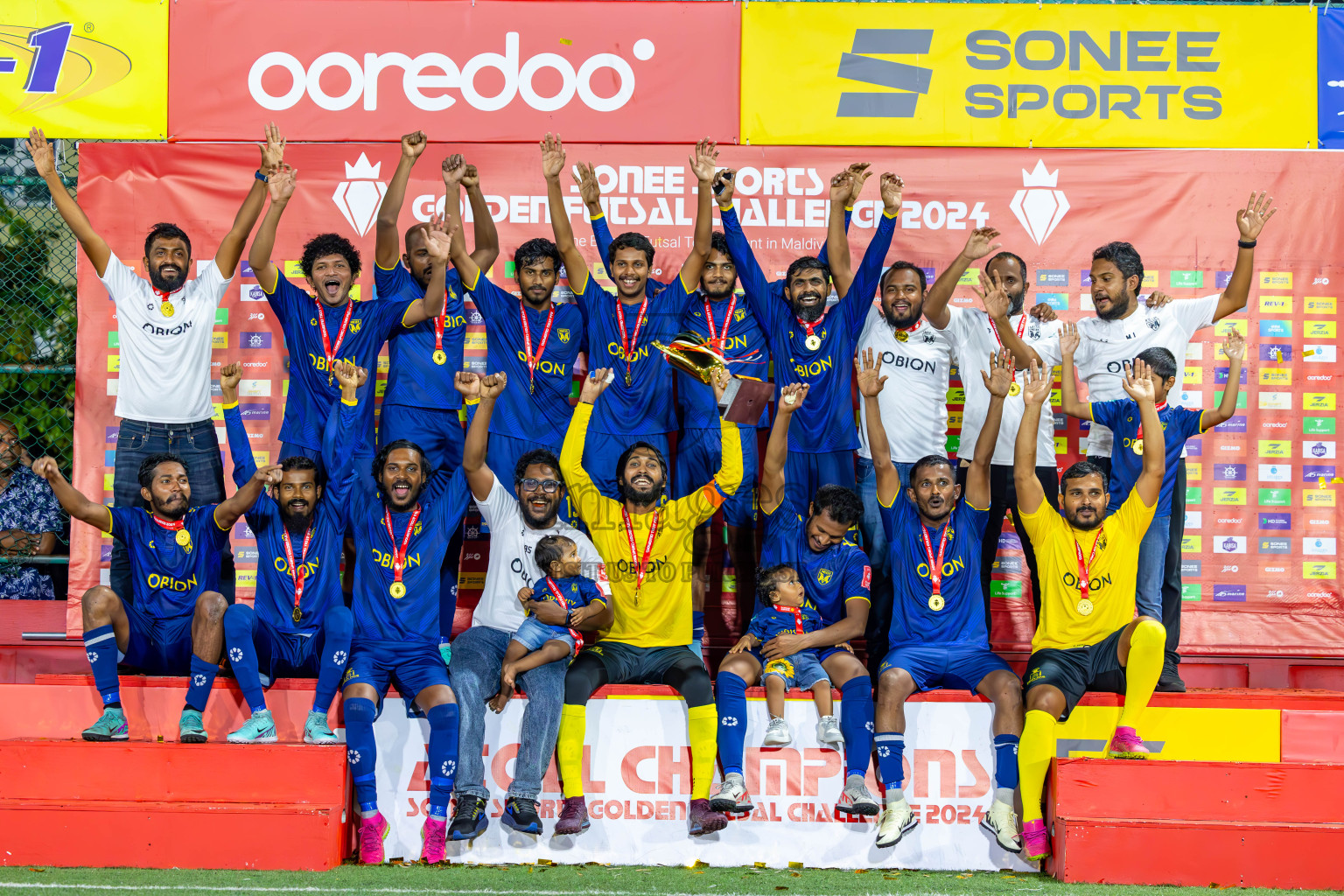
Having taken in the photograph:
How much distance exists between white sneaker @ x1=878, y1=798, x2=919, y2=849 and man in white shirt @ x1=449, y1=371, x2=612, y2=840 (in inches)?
59.2

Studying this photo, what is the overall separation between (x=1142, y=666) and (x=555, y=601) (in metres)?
2.67

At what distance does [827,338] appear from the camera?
623 cm

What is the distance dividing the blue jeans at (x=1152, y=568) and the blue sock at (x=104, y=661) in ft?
16.5

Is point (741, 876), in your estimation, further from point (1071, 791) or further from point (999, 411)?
point (999, 411)

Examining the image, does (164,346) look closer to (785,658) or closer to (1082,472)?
(785,658)

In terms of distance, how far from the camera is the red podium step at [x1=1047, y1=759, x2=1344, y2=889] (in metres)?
4.79

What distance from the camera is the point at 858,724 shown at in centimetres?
518

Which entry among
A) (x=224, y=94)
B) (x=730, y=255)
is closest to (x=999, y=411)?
(x=730, y=255)

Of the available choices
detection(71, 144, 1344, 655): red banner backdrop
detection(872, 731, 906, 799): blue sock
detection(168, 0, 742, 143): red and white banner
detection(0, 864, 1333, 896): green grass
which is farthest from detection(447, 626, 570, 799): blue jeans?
detection(168, 0, 742, 143): red and white banner

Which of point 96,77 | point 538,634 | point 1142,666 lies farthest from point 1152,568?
point 96,77

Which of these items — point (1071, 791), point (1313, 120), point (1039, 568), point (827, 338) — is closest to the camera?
point (1071, 791)

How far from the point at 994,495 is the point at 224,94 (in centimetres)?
514

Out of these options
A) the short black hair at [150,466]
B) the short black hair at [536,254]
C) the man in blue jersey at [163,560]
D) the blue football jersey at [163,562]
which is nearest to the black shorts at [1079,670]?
the short black hair at [536,254]

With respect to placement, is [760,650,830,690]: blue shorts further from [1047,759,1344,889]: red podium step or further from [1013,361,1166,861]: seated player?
[1047,759,1344,889]: red podium step
